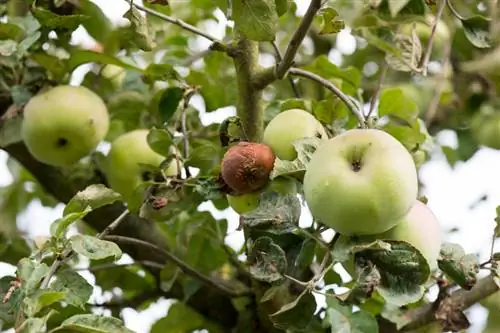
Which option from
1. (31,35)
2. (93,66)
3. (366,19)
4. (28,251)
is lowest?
(28,251)

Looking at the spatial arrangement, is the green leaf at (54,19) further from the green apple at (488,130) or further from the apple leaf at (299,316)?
the green apple at (488,130)

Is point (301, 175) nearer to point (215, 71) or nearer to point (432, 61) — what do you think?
point (215, 71)

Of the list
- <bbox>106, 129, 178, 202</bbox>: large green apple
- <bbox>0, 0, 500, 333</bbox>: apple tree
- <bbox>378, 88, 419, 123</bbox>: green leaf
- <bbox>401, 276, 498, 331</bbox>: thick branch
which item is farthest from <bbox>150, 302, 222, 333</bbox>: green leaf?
<bbox>378, 88, 419, 123</bbox>: green leaf

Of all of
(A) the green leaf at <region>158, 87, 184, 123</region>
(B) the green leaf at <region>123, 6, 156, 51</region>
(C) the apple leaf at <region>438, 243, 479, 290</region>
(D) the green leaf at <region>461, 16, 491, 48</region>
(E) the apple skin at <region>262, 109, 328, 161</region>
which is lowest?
(A) the green leaf at <region>158, 87, 184, 123</region>

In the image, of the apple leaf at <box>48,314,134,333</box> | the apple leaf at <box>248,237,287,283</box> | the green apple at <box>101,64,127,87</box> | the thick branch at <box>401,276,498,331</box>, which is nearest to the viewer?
the apple leaf at <box>48,314,134,333</box>

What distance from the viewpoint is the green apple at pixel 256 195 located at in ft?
2.90

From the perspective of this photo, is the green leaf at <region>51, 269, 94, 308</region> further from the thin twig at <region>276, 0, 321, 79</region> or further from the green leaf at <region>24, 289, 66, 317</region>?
the thin twig at <region>276, 0, 321, 79</region>

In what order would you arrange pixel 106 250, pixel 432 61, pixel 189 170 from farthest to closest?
1. pixel 432 61
2. pixel 189 170
3. pixel 106 250

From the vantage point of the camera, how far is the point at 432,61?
1737 mm

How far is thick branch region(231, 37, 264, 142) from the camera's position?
934 millimetres

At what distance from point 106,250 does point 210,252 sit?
41 cm

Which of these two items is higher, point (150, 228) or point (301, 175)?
point (301, 175)

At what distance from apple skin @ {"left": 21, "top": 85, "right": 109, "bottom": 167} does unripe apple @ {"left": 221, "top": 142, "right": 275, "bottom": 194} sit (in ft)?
1.16

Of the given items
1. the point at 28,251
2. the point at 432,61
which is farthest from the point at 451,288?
the point at 432,61
